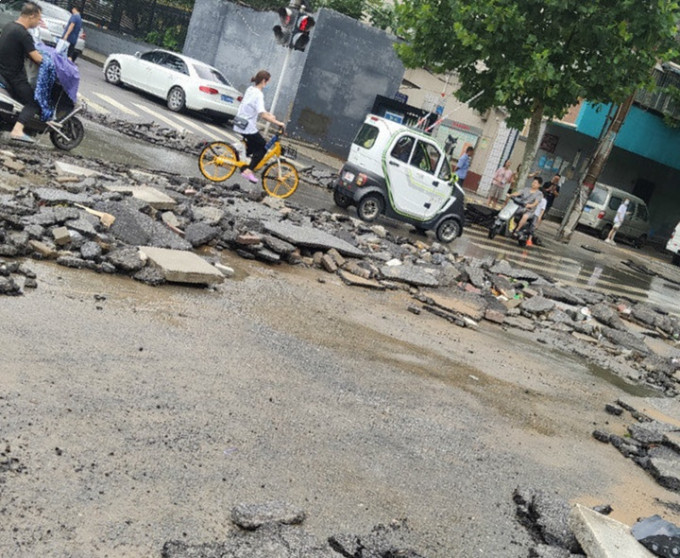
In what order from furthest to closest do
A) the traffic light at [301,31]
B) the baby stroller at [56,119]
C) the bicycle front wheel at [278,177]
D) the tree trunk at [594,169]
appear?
the tree trunk at [594,169] → the traffic light at [301,31] → the bicycle front wheel at [278,177] → the baby stroller at [56,119]

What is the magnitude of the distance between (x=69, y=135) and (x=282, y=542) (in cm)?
1023

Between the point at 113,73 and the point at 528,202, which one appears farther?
the point at 113,73

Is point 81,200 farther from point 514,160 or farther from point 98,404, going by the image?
point 514,160

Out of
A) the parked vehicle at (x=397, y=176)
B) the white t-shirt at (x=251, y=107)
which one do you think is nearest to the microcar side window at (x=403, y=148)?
the parked vehicle at (x=397, y=176)

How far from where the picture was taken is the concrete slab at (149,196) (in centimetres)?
972

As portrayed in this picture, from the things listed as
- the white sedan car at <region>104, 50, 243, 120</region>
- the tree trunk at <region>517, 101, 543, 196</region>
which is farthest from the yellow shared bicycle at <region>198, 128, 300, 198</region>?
the tree trunk at <region>517, 101, 543, 196</region>

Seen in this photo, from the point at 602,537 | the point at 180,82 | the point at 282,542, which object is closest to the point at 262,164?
the point at 602,537

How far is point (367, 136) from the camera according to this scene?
1540 centimetres

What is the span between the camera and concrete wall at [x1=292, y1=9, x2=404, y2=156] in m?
27.5

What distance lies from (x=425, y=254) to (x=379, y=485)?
28.1 feet

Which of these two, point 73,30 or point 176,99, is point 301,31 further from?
point 73,30

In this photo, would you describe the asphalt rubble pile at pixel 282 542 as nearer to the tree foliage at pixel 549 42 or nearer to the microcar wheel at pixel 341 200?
the microcar wheel at pixel 341 200

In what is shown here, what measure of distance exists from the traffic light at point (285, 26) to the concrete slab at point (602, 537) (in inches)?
592

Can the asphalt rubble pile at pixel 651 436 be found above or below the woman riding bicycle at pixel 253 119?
below
